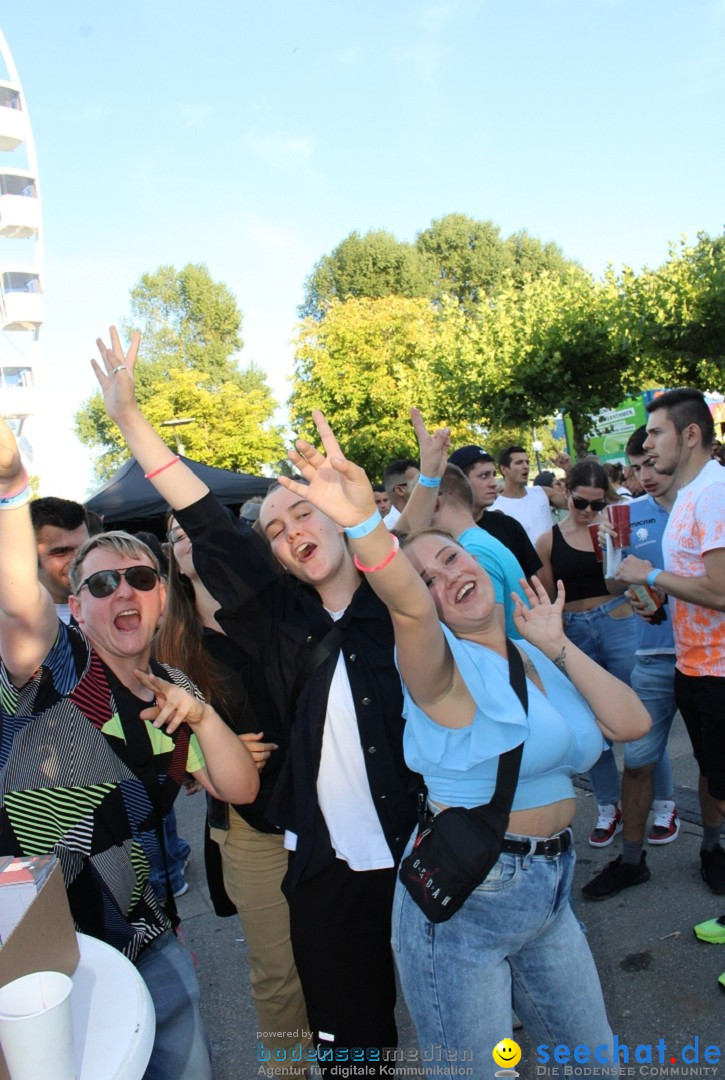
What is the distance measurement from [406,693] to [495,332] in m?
17.7

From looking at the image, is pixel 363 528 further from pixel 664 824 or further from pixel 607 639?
pixel 664 824

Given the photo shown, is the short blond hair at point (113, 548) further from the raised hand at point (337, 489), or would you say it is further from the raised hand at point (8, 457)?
the raised hand at point (337, 489)

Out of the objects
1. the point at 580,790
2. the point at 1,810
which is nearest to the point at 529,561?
the point at 580,790

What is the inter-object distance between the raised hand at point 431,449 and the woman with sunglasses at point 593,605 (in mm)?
1349

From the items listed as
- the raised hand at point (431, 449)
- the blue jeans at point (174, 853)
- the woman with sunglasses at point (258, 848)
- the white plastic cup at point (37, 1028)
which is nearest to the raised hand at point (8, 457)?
the woman with sunglasses at point (258, 848)

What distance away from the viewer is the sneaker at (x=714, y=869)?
357 centimetres

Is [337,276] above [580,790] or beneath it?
above

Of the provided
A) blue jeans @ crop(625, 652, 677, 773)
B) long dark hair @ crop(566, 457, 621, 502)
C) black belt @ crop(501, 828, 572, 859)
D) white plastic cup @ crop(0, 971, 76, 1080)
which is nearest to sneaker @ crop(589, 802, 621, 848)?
blue jeans @ crop(625, 652, 677, 773)

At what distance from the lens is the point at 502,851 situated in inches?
77.6

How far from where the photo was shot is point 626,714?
2.19 m

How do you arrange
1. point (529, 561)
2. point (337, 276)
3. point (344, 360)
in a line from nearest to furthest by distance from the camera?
point (529, 561), point (344, 360), point (337, 276)

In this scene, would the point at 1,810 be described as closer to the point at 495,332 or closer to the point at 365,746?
the point at 365,746

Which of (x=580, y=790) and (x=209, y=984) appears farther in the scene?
(x=580, y=790)

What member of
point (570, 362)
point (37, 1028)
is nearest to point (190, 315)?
point (570, 362)
